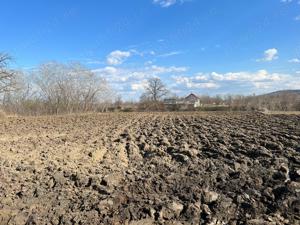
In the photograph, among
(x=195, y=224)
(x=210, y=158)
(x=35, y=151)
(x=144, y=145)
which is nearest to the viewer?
(x=195, y=224)

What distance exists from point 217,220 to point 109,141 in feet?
28.8

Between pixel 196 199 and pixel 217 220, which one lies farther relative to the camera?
pixel 196 199

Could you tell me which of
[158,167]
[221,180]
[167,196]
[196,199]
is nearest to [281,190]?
[221,180]

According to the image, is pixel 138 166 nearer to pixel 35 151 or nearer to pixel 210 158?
pixel 210 158

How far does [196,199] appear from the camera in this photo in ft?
Answer: 22.5

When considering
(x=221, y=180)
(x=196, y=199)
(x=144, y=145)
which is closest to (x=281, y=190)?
(x=221, y=180)

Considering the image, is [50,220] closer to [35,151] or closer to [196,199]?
[196,199]

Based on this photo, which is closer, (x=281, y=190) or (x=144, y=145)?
(x=281, y=190)

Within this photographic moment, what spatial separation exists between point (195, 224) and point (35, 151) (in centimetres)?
711

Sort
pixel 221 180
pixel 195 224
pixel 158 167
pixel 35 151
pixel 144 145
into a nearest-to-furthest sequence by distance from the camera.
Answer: pixel 195 224
pixel 221 180
pixel 158 167
pixel 35 151
pixel 144 145

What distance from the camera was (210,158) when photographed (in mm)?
10344

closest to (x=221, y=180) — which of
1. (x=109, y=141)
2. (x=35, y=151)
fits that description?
(x=35, y=151)

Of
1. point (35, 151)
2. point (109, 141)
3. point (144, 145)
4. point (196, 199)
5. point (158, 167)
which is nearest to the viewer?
point (196, 199)

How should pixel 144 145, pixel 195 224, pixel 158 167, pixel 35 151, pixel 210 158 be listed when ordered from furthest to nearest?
1. pixel 144 145
2. pixel 35 151
3. pixel 210 158
4. pixel 158 167
5. pixel 195 224
